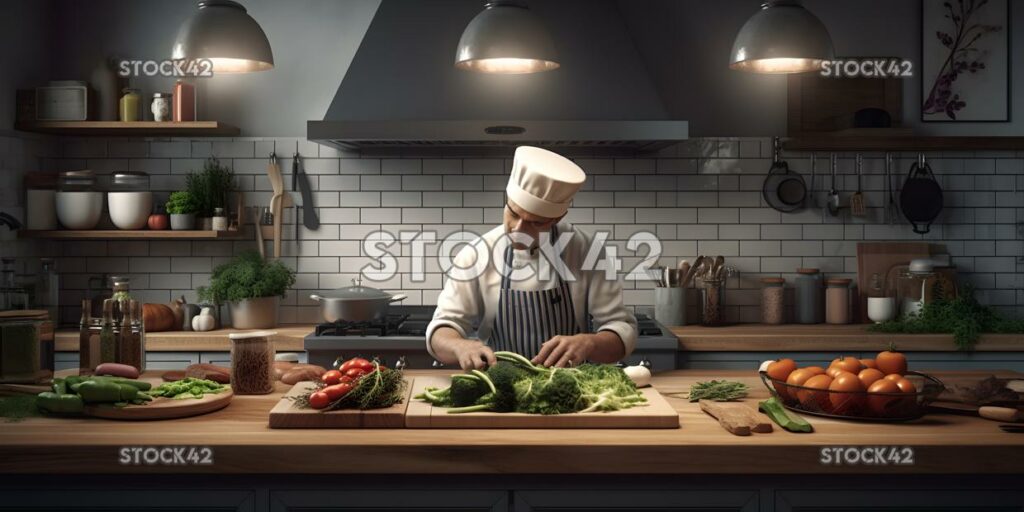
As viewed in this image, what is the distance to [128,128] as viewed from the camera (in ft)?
18.2

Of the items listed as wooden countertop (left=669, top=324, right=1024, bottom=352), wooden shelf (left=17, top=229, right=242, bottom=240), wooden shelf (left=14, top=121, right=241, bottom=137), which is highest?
wooden shelf (left=14, top=121, right=241, bottom=137)

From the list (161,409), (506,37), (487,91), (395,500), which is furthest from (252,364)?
(487,91)

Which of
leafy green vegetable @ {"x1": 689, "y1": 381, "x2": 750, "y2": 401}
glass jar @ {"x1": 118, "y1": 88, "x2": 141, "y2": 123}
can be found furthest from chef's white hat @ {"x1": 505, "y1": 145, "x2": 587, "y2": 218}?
glass jar @ {"x1": 118, "y1": 88, "x2": 141, "y2": 123}

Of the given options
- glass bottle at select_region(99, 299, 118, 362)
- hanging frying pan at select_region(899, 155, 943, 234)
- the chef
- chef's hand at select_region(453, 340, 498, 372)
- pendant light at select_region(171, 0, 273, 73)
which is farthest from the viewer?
hanging frying pan at select_region(899, 155, 943, 234)

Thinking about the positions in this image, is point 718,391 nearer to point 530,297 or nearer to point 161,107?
point 530,297

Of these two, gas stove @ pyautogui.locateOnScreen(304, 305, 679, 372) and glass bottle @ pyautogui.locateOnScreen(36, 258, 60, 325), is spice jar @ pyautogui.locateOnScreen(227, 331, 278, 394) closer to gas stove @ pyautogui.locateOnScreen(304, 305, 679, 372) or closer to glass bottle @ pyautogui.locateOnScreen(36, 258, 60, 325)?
gas stove @ pyautogui.locateOnScreen(304, 305, 679, 372)

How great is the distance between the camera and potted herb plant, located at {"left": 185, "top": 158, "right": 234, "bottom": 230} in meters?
5.67

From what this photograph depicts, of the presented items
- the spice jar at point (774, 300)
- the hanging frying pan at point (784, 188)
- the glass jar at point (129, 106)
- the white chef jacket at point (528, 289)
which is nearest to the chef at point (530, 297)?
the white chef jacket at point (528, 289)

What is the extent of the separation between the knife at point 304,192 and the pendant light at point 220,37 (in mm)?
1854

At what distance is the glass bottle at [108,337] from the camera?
3309mm

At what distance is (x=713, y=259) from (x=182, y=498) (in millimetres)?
3896

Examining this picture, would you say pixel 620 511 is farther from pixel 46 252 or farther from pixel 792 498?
pixel 46 252

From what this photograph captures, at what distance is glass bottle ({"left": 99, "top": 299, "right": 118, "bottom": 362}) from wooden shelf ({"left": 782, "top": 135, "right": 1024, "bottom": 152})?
3.89 m

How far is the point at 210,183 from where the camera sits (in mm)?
5664
